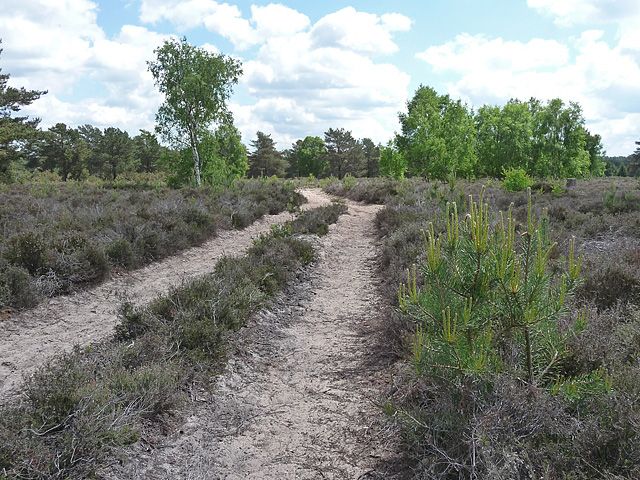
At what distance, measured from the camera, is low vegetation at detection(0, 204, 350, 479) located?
11.7 feet

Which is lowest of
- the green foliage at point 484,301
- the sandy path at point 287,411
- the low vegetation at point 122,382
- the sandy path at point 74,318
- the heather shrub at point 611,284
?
the sandy path at point 287,411

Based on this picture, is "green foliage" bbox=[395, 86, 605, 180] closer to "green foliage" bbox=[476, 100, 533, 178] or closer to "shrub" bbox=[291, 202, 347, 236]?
"green foliage" bbox=[476, 100, 533, 178]

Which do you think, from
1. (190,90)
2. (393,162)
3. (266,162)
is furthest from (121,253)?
(266,162)

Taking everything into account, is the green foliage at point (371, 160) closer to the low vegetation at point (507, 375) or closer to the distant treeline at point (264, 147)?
the distant treeline at point (264, 147)

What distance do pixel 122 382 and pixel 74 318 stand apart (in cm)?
359

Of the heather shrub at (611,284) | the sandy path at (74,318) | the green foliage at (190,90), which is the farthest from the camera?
the green foliage at (190,90)

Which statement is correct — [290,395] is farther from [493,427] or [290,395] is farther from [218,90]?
[218,90]

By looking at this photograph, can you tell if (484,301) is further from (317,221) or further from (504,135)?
(504,135)

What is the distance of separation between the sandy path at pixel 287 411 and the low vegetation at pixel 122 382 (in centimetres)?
25

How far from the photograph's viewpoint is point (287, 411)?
5.07m

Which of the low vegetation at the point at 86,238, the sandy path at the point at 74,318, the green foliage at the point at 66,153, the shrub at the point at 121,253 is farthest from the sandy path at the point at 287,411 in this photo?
the green foliage at the point at 66,153

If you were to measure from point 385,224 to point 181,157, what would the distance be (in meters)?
20.7

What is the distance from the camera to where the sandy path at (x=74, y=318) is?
6.00 meters

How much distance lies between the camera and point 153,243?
37.0ft
